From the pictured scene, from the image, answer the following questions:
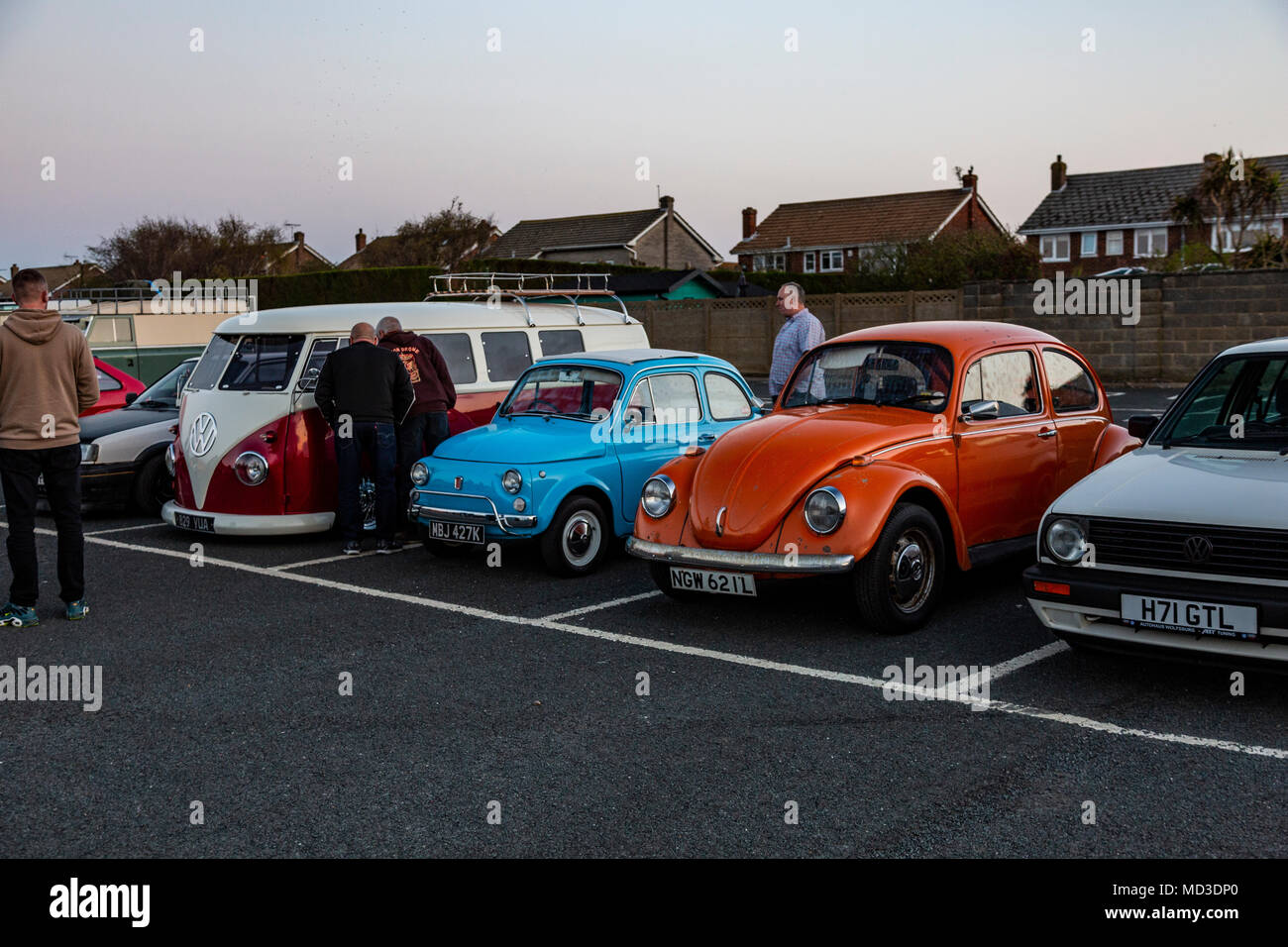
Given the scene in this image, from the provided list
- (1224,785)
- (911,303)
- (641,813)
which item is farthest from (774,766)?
(911,303)

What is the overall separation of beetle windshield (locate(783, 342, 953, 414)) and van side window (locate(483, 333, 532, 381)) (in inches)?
157

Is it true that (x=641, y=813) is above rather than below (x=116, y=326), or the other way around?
below

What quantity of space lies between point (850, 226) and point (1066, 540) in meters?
65.8

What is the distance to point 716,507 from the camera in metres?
7.05

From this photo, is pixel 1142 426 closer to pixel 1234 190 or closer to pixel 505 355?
pixel 505 355

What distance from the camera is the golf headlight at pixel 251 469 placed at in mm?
9938

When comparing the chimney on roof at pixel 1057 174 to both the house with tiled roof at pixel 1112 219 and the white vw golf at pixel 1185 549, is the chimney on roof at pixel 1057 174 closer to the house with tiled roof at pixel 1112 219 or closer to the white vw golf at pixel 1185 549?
the house with tiled roof at pixel 1112 219

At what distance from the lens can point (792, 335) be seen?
1023 cm

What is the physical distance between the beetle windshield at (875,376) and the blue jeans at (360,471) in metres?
3.46

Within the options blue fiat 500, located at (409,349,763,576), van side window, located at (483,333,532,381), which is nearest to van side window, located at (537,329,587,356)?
van side window, located at (483,333,532,381)

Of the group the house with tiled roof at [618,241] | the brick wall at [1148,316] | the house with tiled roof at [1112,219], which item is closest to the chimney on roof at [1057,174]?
the house with tiled roof at [1112,219]

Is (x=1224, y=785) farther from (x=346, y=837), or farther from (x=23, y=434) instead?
(x=23, y=434)
